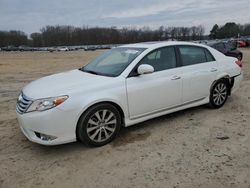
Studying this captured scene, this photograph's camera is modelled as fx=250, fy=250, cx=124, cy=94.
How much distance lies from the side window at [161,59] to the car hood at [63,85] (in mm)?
844

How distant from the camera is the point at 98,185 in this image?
9.57 ft

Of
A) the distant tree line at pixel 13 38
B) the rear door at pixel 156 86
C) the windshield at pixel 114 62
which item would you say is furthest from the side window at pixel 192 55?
the distant tree line at pixel 13 38

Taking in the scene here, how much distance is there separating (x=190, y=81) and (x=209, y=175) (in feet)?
6.89

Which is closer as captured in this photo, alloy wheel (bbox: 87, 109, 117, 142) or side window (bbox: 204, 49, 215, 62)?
alloy wheel (bbox: 87, 109, 117, 142)

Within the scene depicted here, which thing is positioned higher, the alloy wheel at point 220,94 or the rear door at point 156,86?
the rear door at point 156,86

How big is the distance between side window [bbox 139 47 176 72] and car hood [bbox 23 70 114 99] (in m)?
0.84

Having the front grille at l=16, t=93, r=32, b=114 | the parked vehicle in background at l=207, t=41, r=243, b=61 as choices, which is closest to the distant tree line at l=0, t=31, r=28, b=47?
the parked vehicle in background at l=207, t=41, r=243, b=61

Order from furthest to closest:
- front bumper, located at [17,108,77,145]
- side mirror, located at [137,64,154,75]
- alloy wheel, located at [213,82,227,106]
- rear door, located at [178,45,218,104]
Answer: alloy wheel, located at [213,82,227,106] < rear door, located at [178,45,218,104] < side mirror, located at [137,64,154,75] < front bumper, located at [17,108,77,145]

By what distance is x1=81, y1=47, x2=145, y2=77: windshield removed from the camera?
4.23m

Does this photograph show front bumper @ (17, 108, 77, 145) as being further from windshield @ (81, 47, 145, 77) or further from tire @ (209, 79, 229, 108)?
tire @ (209, 79, 229, 108)

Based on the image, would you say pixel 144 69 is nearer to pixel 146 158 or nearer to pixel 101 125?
pixel 101 125

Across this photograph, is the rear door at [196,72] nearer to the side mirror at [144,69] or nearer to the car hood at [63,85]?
the side mirror at [144,69]

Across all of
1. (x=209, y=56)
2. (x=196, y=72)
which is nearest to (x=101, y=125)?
(x=196, y=72)

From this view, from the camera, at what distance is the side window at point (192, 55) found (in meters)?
4.77
